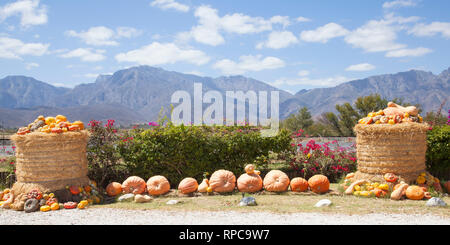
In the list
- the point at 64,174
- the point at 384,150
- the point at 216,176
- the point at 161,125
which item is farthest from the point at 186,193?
the point at 384,150

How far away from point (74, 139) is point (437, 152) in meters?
8.49

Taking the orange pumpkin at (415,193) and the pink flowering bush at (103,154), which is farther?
the pink flowering bush at (103,154)

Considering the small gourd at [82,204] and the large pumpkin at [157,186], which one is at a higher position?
the large pumpkin at [157,186]

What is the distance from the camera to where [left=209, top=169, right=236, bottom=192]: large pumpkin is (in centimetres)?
772

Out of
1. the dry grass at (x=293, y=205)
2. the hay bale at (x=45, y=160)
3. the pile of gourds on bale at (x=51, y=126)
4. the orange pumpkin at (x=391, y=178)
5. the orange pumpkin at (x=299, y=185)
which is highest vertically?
the pile of gourds on bale at (x=51, y=126)

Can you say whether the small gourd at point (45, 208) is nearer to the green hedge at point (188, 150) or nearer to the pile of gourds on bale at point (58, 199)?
the pile of gourds on bale at point (58, 199)

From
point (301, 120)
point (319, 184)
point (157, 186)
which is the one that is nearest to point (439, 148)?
point (319, 184)

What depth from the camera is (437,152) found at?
8.58 metres

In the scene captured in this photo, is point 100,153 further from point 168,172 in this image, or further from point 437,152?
point 437,152

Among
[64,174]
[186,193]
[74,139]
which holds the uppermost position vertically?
[74,139]

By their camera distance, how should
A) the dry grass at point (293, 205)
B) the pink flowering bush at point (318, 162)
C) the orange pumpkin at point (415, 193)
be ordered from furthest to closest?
the pink flowering bush at point (318, 162)
the orange pumpkin at point (415, 193)
the dry grass at point (293, 205)

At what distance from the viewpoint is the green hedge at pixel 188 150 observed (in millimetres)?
8352

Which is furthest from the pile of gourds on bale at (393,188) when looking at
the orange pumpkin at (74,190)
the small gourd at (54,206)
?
the small gourd at (54,206)

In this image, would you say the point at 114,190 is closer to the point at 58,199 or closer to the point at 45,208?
the point at 58,199
